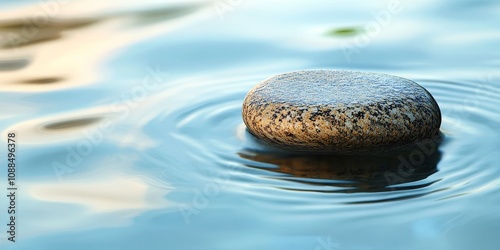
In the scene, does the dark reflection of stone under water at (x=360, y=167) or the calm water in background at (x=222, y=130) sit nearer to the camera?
the calm water in background at (x=222, y=130)

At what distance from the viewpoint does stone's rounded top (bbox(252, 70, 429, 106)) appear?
5.97 meters

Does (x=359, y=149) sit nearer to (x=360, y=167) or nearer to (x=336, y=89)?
(x=360, y=167)

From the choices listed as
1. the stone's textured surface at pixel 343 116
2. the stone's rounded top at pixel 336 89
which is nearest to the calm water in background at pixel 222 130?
the stone's textured surface at pixel 343 116

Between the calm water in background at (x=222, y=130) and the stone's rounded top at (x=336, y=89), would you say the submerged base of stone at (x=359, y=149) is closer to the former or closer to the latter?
the calm water in background at (x=222, y=130)

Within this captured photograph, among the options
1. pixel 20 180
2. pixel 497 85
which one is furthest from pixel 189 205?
pixel 497 85

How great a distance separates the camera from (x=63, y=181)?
5695 millimetres

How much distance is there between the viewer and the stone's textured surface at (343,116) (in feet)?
19.2

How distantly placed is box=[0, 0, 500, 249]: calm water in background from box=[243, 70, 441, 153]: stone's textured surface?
14 cm

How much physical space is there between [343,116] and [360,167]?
14.5 inches

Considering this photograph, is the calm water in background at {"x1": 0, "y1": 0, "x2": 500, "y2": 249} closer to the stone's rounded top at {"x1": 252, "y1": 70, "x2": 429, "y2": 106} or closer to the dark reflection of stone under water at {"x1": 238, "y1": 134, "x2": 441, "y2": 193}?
the dark reflection of stone under water at {"x1": 238, "y1": 134, "x2": 441, "y2": 193}

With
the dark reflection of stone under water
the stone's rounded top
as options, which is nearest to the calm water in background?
the dark reflection of stone under water

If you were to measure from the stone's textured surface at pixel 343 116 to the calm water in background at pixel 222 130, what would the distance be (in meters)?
0.14

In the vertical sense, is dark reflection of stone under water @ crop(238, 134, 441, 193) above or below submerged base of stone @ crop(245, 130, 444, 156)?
below

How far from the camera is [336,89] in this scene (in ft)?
20.3
